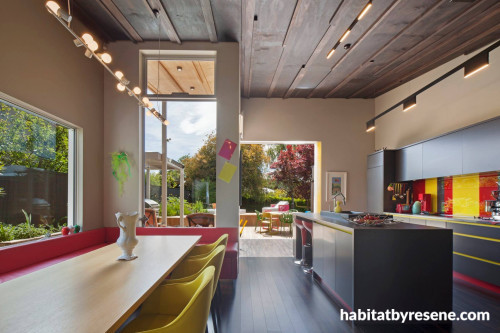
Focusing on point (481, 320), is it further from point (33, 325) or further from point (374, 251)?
point (33, 325)

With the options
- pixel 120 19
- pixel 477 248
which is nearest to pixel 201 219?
pixel 120 19

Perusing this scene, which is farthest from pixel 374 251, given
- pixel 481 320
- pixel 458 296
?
pixel 458 296

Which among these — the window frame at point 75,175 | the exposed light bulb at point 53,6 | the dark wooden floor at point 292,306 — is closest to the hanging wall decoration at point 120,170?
the window frame at point 75,175

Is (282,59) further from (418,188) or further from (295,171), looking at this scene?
(295,171)

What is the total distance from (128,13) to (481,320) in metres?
5.71

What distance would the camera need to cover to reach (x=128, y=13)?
388 cm

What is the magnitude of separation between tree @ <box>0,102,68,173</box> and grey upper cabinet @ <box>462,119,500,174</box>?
5894 millimetres

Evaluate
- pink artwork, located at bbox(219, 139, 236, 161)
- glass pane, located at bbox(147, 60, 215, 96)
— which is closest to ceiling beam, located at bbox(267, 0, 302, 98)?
glass pane, located at bbox(147, 60, 215, 96)

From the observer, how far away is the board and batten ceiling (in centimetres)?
367

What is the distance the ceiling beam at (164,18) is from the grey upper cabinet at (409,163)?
4.87m

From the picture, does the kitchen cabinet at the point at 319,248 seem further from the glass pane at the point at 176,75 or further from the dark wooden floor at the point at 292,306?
the glass pane at the point at 176,75

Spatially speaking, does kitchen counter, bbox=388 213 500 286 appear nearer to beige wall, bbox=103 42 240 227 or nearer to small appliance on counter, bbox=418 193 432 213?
small appliance on counter, bbox=418 193 432 213

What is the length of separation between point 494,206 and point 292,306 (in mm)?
3419

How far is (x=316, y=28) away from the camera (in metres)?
4.20
